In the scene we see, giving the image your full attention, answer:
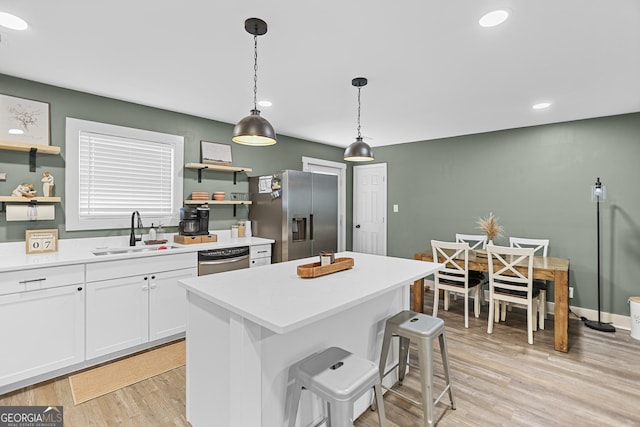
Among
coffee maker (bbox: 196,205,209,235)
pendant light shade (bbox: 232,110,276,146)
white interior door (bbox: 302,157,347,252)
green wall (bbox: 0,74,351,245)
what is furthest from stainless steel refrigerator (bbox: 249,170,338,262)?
pendant light shade (bbox: 232,110,276,146)

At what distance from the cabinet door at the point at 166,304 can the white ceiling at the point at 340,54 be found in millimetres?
1768

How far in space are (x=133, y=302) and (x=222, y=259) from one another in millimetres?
898

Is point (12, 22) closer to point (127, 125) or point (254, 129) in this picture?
point (127, 125)

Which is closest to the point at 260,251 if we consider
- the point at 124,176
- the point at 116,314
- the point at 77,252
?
the point at 116,314

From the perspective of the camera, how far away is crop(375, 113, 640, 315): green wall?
3641 millimetres

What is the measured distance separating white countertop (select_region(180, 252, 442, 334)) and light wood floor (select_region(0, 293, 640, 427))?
93 centimetres

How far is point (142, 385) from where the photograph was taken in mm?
2408

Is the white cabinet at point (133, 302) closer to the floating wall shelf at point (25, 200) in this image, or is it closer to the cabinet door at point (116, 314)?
the cabinet door at point (116, 314)

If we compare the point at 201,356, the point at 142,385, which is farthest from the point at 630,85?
the point at 142,385

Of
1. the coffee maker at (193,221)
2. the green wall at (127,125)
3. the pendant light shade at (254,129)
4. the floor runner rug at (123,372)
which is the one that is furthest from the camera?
the coffee maker at (193,221)

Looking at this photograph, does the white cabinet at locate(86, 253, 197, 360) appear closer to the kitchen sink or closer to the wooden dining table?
the kitchen sink

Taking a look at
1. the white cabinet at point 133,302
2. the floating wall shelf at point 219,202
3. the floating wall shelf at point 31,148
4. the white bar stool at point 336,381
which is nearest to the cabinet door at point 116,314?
the white cabinet at point 133,302

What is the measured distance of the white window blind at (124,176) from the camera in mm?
3098

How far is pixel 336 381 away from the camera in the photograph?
4.56 ft
